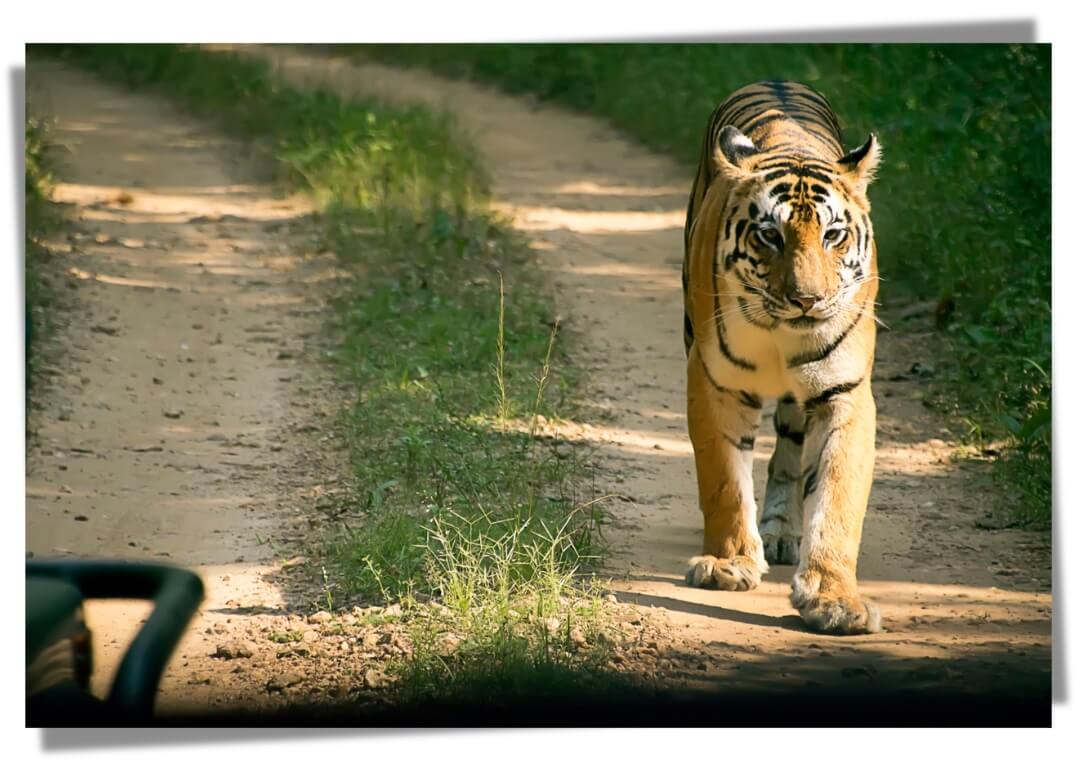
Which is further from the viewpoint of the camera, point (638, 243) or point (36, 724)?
point (638, 243)

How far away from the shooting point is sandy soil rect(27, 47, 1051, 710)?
4188 mm

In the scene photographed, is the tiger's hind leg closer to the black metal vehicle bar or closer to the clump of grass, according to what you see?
the clump of grass

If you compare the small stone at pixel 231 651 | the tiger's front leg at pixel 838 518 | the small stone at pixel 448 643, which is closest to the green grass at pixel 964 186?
the tiger's front leg at pixel 838 518

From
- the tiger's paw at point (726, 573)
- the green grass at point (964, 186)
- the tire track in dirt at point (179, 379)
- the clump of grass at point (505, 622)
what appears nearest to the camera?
the clump of grass at point (505, 622)

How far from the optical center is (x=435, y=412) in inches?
227

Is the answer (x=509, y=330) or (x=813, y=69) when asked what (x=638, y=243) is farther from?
(x=509, y=330)

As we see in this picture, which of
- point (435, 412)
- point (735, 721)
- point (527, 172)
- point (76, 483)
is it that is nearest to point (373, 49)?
point (435, 412)

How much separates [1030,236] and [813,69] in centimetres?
230

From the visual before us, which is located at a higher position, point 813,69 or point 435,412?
point 813,69

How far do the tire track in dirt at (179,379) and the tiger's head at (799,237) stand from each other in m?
1.45

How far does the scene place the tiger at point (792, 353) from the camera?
4238mm

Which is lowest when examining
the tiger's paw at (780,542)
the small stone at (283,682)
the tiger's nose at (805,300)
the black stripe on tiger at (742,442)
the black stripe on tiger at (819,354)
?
the small stone at (283,682)

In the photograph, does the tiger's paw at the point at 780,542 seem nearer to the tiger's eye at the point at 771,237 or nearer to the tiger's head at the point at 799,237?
the tiger's head at the point at 799,237

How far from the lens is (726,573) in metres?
4.43
